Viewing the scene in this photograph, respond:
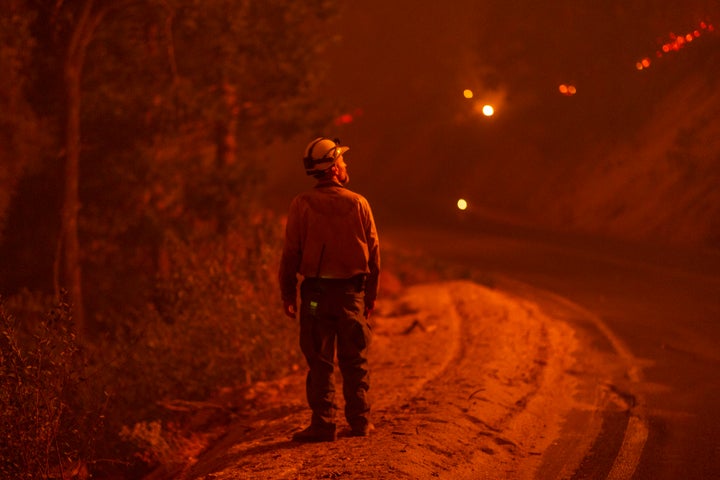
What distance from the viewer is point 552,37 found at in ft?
92.3

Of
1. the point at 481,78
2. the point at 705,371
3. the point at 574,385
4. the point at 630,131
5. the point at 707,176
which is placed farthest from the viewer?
the point at 481,78

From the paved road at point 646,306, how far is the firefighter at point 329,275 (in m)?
1.70

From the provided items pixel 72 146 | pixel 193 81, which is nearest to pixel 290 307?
pixel 72 146

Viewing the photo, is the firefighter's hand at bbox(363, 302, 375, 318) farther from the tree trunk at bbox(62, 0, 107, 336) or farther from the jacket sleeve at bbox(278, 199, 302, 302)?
the tree trunk at bbox(62, 0, 107, 336)

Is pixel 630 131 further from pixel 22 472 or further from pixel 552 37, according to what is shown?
pixel 22 472

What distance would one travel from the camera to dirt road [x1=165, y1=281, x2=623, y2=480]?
5.95m

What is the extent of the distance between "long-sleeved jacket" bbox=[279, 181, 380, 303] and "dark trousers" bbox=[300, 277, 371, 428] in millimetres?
106

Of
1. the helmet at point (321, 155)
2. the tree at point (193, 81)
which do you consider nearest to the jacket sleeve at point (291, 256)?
the helmet at point (321, 155)

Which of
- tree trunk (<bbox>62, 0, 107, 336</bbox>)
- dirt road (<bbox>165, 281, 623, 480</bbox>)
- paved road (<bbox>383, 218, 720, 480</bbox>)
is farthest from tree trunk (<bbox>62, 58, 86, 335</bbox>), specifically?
paved road (<bbox>383, 218, 720, 480</bbox>)

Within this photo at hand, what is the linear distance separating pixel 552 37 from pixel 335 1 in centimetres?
1102

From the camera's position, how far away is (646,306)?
12.7m

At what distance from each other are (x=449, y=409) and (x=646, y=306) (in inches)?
254

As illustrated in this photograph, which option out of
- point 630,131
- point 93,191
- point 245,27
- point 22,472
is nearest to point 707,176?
point 630,131

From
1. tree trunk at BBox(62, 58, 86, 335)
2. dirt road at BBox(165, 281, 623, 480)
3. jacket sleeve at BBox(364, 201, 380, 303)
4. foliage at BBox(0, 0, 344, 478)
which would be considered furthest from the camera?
foliage at BBox(0, 0, 344, 478)
